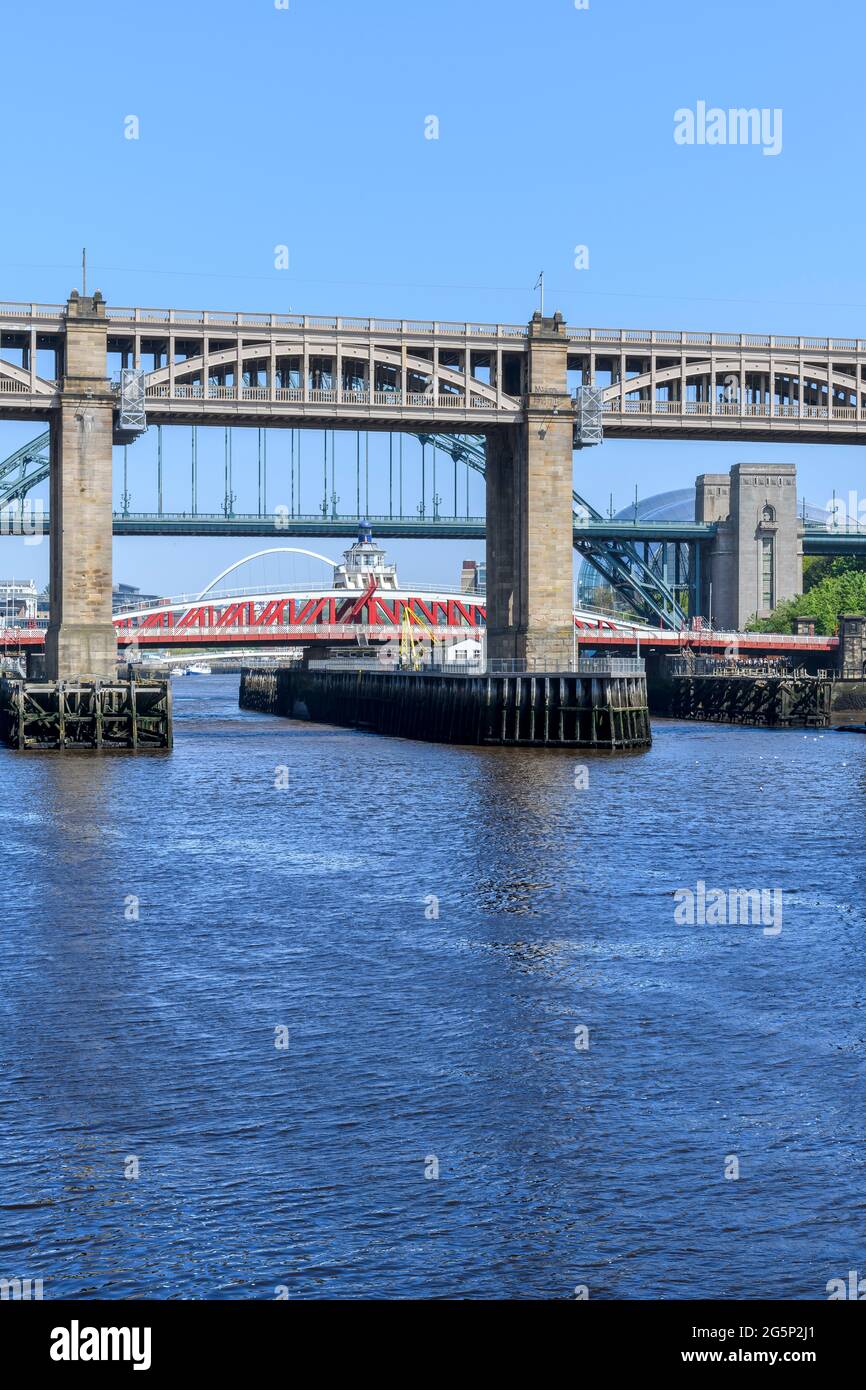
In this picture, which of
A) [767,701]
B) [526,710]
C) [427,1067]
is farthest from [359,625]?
[427,1067]

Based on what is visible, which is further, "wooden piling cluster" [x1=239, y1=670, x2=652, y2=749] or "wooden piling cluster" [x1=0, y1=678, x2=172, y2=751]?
"wooden piling cluster" [x1=239, y1=670, x2=652, y2=749]

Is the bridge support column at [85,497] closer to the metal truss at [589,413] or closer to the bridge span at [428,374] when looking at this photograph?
the bridge span at [428,374]

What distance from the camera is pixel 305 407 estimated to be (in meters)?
102

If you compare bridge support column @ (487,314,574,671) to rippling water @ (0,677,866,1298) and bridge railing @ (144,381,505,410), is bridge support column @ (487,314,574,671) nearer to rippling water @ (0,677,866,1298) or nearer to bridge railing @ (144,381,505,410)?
bridge railing @ (144,381,505,410)

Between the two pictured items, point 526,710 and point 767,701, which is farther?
point 767,701

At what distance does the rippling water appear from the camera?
1719 centimetres

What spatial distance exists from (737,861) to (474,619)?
15342cm

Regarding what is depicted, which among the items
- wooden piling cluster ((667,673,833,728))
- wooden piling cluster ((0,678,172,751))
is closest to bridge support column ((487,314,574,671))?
wooden piling cluster ((667,673,833,728))

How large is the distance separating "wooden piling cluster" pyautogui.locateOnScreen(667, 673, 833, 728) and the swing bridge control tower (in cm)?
2161

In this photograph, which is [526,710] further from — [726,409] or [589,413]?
[726,409]

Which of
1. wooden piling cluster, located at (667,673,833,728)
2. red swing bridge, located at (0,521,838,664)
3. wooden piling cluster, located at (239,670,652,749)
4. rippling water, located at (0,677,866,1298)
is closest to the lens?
rippling water, located at (0,677,866,1298)

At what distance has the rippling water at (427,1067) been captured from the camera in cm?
1719

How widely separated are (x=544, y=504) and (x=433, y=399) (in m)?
9.29

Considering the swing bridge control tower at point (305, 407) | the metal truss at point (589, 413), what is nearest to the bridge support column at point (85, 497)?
the swing bridge control tower at point (305, 407)
